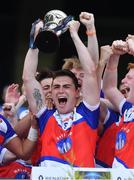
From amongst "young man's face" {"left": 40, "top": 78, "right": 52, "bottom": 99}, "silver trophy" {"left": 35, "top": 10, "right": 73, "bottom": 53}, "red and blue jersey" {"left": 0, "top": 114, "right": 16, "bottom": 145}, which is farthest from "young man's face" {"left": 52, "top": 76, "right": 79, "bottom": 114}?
"red and blue jersey" {"left": 0, "top": 114, "right": 16, "bottom": 145}

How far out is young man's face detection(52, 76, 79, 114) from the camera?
659 centimetres

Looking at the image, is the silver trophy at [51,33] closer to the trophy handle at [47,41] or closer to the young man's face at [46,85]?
the trophy handle at [47,41]

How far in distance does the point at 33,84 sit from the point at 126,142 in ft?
3.24

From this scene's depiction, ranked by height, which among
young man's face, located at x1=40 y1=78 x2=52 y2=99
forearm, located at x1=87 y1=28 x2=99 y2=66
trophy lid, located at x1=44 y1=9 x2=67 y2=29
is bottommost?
young man's face, located at x1=40 y1=78 x2=52 y2=99

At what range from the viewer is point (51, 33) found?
6496 millimetres

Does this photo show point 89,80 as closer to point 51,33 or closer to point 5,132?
point 51,33

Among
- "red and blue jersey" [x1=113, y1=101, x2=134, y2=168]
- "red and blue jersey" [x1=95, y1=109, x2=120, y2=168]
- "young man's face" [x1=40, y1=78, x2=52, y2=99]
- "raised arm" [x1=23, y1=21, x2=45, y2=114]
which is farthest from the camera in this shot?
"young man's face" [x1=40, y1=78, x2=52, y2=99]

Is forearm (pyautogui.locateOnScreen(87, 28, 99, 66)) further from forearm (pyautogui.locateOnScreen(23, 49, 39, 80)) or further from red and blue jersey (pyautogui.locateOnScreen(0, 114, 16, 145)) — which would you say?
red and blue jersey (pyautogui.locateOnScreen(0, 114, 16, 145))

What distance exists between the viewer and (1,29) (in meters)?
16.4

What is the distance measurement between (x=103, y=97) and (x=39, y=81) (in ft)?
2.08

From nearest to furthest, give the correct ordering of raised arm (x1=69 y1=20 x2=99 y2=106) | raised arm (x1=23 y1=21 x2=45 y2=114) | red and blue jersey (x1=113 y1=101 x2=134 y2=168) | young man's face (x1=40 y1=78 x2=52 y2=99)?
red and blue jersey (x1=113 y1=101 x2=134 y2=168)
raised arm (x1=69 y1=20 x2=99 y2=106)
raised arm (x1=23 y1=21 x2=45 y2=114)
young man's face (x1=40 y1=78 x2=52 y2=99)

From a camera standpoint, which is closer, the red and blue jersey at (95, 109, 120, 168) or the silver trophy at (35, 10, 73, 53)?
the silver trophy at (35, 10, 73, 53)

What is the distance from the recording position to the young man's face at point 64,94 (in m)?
6.59

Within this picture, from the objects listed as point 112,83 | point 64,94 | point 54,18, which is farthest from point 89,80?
point 54,18
